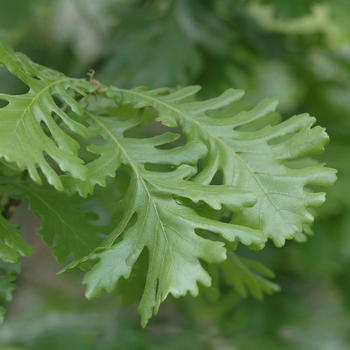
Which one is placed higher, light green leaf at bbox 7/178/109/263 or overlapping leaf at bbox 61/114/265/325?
overlapping leaf at bbox 61/114/265/325

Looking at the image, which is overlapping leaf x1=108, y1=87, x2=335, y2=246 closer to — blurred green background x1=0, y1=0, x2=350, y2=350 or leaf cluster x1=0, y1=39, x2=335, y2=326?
leaf cluster x1=0, y1=39, x2=335, y2=326

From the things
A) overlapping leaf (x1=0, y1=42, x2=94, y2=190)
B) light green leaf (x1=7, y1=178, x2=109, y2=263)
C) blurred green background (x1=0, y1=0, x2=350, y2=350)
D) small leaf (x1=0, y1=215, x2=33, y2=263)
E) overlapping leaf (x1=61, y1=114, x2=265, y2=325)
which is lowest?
blurred green background (x1=0, y1=0, x2=350, y2=350)

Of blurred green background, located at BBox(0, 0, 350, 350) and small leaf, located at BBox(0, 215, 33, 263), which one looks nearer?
small leaf, located at BBox(0, 215, 33, 263)

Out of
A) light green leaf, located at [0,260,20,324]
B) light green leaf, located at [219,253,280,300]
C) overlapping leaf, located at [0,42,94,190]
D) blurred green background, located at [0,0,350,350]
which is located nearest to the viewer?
overlapping leaf, located at [0,42,94,190]

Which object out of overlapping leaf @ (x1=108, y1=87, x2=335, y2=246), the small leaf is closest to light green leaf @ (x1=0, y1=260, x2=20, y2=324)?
the small leaf

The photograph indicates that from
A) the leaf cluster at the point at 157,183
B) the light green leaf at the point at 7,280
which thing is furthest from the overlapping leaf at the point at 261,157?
the light green leaf at the point at 7,280

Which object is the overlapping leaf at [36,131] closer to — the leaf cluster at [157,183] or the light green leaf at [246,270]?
the leaf cluster at [157,183]

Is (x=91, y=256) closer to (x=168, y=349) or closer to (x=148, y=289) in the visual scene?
(x=148, y=289)
